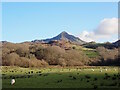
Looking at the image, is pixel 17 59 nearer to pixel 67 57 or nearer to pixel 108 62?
pixel 67 57

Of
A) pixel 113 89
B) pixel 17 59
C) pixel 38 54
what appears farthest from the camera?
pixel 38 54

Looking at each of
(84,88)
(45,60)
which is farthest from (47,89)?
(45,60)

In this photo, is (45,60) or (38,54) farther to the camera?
(38,54)

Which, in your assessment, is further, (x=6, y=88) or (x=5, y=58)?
(x=5, y=58)

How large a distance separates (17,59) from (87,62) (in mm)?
27932

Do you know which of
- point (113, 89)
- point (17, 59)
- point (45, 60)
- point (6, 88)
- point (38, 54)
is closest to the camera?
point (113, 89)

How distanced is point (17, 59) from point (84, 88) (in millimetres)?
71990

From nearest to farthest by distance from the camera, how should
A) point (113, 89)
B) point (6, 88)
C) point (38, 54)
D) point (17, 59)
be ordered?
1. point (113, 89)
2. point (6, 88)
3. point (17, 59)
4. point (38, 54)

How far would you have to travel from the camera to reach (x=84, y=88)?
25547 millimetres

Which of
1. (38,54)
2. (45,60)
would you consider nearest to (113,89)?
(45,60)

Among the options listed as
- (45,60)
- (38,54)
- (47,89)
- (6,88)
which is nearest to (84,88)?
(47,89)

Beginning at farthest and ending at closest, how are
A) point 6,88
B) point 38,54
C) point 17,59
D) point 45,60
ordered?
point 38,54, point 45,60, point 17,59, point 6,88

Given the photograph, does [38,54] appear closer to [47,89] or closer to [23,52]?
[23,52]

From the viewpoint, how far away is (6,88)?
27.1m
